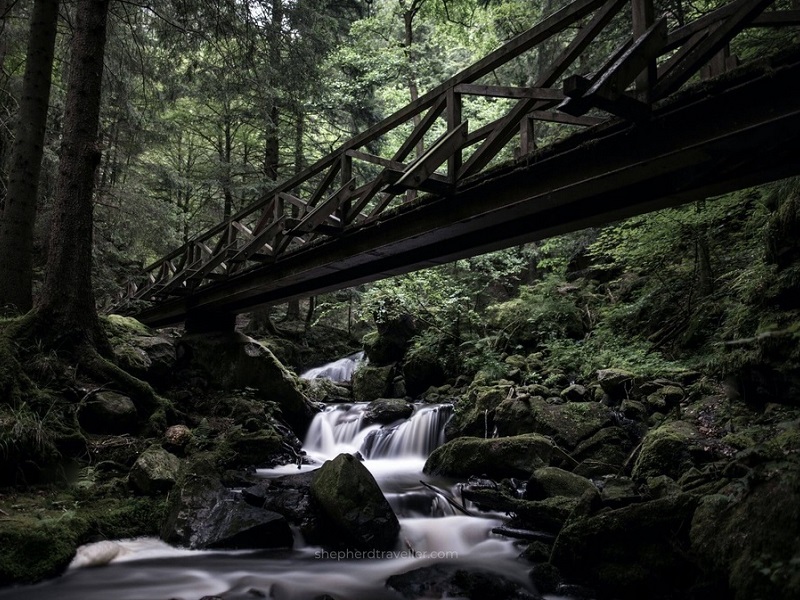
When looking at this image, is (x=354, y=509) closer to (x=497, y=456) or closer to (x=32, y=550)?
(x=497, y=456)

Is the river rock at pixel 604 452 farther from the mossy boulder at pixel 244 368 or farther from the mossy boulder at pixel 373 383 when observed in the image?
the mossy boulder at pixel 373 383

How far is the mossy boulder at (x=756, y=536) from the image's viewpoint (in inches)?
138

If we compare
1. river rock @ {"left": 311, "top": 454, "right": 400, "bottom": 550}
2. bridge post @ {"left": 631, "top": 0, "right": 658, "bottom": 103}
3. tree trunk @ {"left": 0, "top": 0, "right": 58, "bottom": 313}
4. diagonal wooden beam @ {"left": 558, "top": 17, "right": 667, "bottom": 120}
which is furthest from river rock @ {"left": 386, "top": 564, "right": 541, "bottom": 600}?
tree trunk @ {"left": 0, "top": 0, "right": 58, "bottom": 313}

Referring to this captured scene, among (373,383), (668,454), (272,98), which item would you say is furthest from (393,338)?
(668,454)

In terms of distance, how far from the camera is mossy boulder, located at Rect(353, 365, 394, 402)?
46.2 feet

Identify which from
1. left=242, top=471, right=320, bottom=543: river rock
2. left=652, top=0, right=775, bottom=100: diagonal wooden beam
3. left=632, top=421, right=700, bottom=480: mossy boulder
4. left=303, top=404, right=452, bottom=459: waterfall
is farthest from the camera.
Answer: left=303, top=404, right=452, bottom=459: waterfall

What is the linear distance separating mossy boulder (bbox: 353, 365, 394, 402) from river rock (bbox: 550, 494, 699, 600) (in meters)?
9.09

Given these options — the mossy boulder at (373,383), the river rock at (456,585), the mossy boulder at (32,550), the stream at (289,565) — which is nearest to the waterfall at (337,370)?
the mossy boulder at (373,383)

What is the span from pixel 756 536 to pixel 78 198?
936 cm

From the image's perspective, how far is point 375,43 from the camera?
59.2 ft

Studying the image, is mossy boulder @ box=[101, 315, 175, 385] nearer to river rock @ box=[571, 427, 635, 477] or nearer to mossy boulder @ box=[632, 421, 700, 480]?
river rock @ box=[571, 427, 635, 477]

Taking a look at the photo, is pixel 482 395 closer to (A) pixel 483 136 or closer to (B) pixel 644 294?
(B) pixel 644 294

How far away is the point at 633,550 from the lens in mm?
4848

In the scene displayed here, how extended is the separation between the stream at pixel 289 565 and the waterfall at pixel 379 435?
279 cm
